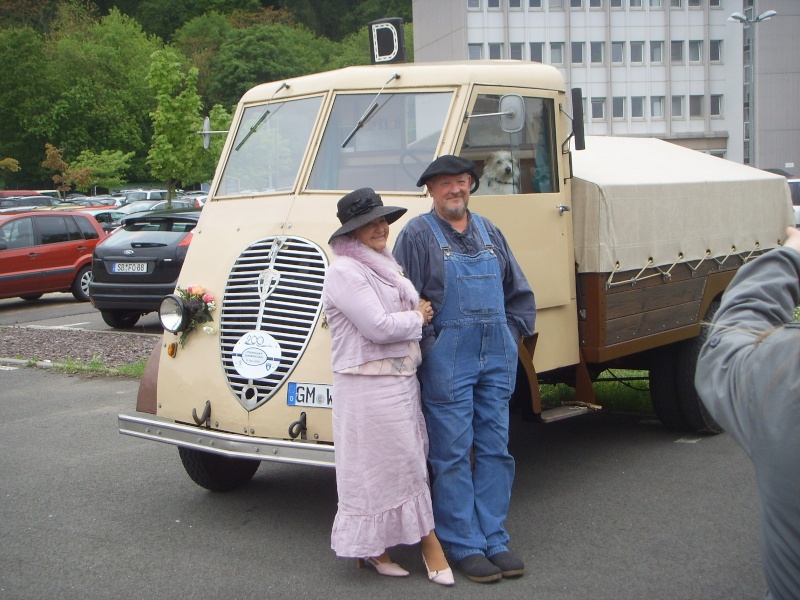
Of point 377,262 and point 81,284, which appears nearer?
point 377,262

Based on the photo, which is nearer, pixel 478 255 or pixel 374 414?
pixel 374 414

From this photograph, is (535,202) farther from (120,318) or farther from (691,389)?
(120,318)

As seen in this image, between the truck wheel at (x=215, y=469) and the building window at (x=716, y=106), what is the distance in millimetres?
63250

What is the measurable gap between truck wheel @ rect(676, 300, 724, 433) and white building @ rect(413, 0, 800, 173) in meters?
55.8

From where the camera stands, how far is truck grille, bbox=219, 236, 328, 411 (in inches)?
205

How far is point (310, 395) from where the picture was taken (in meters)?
5.07

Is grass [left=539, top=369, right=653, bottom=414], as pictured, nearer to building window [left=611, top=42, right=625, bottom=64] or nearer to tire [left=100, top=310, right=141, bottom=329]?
tire [left=100, top=310, right=141, bottom=329]

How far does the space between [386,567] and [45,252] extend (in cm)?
1414

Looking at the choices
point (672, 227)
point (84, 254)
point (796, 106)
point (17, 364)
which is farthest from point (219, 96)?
point (672, 227)

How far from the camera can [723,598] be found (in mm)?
4395

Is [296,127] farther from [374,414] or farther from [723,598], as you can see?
[723,598]

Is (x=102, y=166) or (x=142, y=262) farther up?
(x=102, y=166)

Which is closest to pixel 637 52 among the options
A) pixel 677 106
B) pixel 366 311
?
pixel 677 106

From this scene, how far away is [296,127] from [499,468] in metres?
2.55
